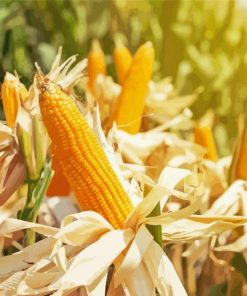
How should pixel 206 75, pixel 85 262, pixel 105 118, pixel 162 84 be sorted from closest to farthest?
pixel 85 262 < pixel 105 118 < pixel 162 84 < pixel 206 75

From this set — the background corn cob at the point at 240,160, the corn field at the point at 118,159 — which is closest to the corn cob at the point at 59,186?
the corn field at the point at 118,159

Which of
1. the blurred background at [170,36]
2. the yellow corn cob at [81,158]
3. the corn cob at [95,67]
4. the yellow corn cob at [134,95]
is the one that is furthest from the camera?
the blurred background at [170,36]

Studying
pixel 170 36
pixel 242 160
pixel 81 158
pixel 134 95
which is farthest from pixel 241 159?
pixel 170 36

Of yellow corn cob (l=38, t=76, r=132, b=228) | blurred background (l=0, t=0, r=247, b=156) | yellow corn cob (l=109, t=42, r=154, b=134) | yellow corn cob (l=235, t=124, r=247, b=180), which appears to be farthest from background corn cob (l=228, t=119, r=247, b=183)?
blurred background (l=0, t=0, r=247, b=156)

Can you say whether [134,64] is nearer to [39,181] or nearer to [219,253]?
[219,253]

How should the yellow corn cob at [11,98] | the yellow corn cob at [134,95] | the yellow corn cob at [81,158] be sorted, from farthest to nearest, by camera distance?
the yellow corn cob at [134,95] → the yellow corn cob at [11,98] → the yellow corn cob at [81,158]

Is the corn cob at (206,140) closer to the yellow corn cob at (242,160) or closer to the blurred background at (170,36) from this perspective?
the yellow corn cob at (242,160)

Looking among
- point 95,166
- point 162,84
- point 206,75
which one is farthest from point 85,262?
point 206,75

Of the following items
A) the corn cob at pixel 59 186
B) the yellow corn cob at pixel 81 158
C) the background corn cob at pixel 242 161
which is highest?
the yellow corn cob at pixel 81 158
